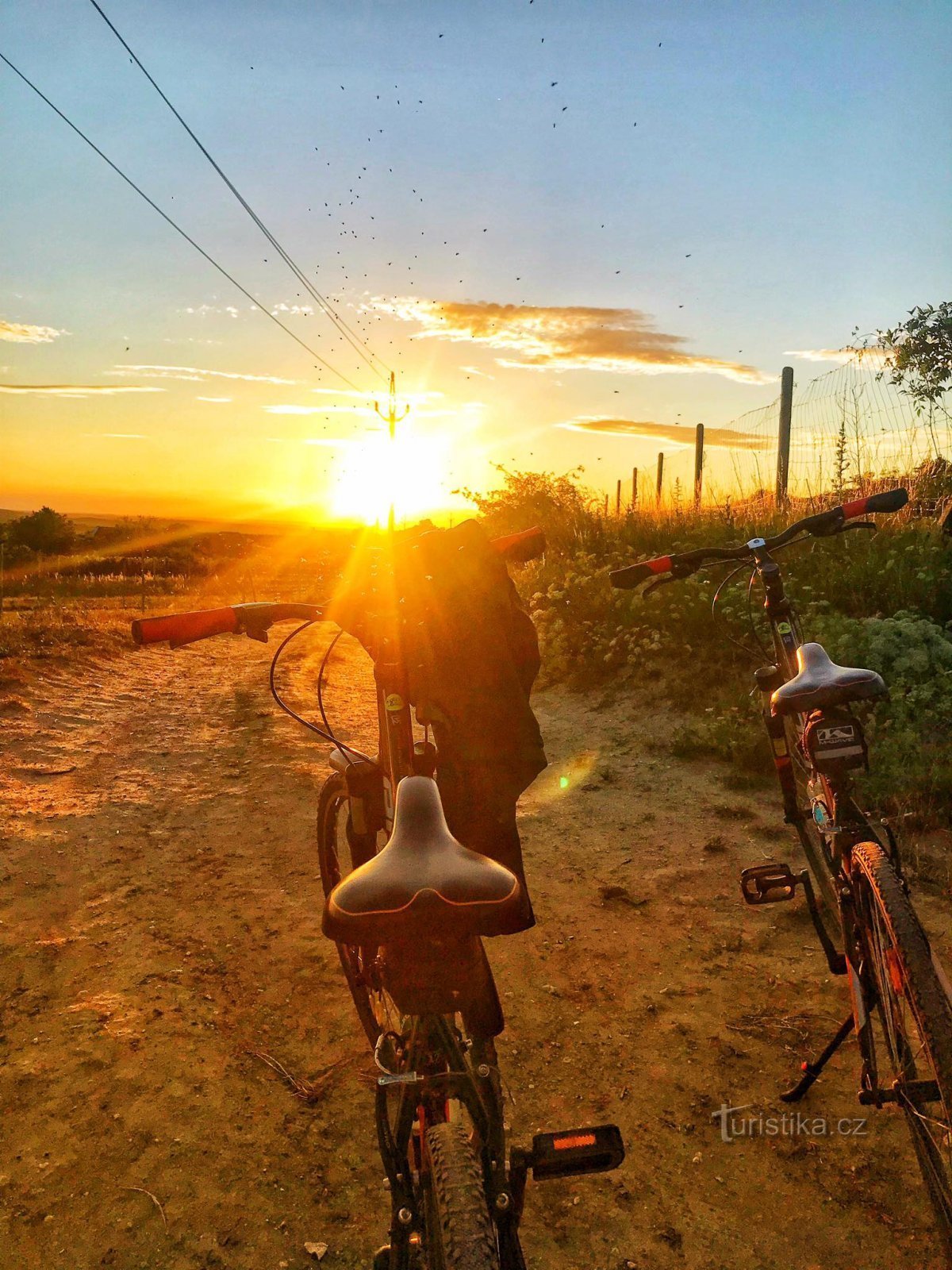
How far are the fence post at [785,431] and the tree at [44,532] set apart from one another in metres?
50.5

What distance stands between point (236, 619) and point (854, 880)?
190 cm

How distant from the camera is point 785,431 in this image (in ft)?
37.3

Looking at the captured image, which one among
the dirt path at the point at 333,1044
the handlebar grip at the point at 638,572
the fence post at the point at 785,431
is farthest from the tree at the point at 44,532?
the handlebar grip at the point at 638,572

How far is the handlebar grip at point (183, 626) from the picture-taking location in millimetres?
2008

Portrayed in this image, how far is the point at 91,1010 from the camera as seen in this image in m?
3.29

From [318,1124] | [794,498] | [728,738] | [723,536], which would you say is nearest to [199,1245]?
[318,1124]

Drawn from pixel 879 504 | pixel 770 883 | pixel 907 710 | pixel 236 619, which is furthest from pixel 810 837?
pixel 907 710

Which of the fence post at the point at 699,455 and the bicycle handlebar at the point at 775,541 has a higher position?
the fence post at the point at 699,455

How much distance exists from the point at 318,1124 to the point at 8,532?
186 ft

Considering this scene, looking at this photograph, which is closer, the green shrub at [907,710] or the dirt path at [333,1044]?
the dirt path at [333,1044]

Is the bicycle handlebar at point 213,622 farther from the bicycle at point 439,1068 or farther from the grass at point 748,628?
the grass at point 748,628

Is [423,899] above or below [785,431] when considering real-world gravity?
below

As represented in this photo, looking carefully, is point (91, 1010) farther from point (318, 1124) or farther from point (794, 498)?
point (794, 498)

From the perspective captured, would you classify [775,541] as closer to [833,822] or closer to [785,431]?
[833,822]
